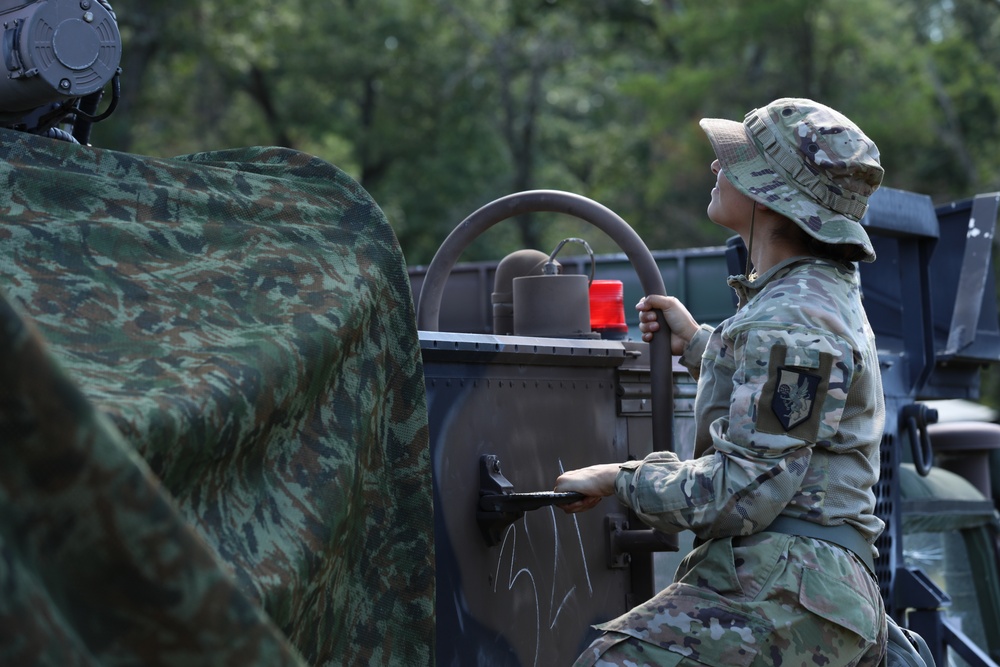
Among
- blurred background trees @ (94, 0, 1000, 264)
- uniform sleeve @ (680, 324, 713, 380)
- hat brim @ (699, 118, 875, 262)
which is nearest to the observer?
hat brim @ (699, 118, 875, 262)

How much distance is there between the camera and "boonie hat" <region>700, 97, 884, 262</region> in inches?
113

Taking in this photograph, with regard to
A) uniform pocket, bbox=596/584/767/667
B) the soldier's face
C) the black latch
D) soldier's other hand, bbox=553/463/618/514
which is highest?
the soldier's face

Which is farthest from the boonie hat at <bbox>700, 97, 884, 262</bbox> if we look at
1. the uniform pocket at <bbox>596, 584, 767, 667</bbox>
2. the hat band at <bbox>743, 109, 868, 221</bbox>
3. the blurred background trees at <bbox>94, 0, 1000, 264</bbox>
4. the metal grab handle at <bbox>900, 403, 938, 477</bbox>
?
the blurred background trees at <bbox>94, 0, 1000, 264</bbox>

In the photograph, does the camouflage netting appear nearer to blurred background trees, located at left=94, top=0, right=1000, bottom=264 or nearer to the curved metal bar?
the curved metal bar

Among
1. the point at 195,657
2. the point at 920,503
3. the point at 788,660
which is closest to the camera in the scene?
the point at 195,657

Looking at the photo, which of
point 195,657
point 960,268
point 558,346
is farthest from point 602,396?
point 960,268

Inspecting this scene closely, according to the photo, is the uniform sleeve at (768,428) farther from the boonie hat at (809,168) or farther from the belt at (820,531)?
the boonie hat at (809,168)

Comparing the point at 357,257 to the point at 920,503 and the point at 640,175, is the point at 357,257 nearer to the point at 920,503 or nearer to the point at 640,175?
the point at 920,503

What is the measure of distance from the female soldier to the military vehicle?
1.18 ft

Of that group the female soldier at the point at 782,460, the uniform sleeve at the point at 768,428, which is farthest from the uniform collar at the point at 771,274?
the uniform sleeve at the point at 768,428

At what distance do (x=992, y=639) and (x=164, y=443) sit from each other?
18.3 feet

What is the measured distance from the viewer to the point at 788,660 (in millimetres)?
2654

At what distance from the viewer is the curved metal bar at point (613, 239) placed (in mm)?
3492

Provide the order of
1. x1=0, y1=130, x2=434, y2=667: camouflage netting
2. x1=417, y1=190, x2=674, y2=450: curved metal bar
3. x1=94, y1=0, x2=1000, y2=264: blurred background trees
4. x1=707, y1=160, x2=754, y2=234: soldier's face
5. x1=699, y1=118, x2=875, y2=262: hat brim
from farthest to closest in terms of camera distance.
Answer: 1. x1=94, y1=0, x2=1000, y2=264: blurred background trees
2. x1=417, y1=190, x2=674, y2=450: curved metal bar
3. x1=707, y1=160, x2=754, y2=234: soldier's face
4. x1=699, y1=118, x2=875, y2=262: hat brim
5. x1=0, y1=130, x2=434, y2=667: camouflage netting
